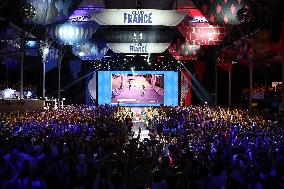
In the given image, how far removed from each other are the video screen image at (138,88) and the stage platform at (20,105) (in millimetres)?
15021

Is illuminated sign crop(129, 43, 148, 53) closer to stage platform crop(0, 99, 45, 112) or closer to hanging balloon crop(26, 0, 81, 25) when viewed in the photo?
stage platform crop(0, 99, 45, 112)

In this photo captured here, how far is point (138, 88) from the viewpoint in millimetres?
36719

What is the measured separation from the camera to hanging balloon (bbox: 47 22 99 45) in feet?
65.3

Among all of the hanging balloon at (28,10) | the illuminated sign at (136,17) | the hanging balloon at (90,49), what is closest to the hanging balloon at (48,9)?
the hanging balloon at (28,10)

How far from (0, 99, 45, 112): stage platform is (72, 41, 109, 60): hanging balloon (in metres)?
5.84

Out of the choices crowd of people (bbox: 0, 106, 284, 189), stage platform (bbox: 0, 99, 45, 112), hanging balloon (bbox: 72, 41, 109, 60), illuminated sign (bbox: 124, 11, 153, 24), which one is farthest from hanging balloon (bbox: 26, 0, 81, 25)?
hanging balloon (bbox: 72, 41, 109, 60)

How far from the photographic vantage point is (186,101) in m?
37.1

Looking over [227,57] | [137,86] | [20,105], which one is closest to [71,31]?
[20,105]

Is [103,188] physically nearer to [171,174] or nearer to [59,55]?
[171,174]

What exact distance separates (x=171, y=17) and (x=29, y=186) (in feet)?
36.5

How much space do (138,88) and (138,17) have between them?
21352 mm

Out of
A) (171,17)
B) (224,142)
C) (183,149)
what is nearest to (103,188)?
(183,149)

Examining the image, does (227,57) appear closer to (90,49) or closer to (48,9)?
(90,49)

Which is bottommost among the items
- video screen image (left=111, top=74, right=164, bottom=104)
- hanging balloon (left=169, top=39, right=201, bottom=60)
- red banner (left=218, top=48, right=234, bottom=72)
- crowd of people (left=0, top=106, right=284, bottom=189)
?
crowd of people (left=0, top=106, right=284, bottom=189)
